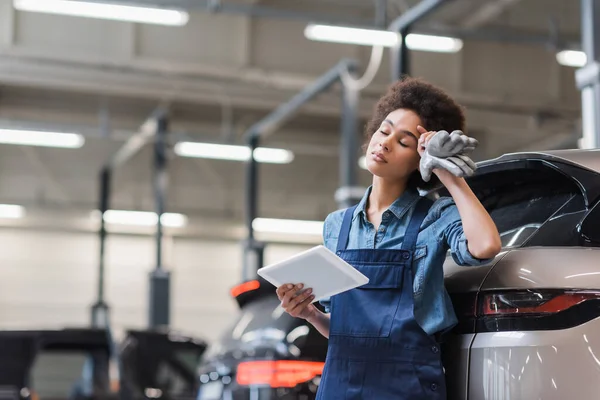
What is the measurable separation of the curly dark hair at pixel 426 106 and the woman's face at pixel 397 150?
4 centimetres

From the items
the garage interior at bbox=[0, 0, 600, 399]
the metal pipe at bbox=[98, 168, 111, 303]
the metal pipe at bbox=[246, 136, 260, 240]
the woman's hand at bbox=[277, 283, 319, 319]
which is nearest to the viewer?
the woman's hand at bbox=[277, 283, 319, 319]

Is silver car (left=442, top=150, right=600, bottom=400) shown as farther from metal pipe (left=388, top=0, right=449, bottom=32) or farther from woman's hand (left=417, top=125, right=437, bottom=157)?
metal pipe (left=388, top=0, right=449, bottom=32)

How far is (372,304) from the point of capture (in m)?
2.58

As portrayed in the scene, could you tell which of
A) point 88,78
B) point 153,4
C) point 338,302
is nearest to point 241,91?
point 88,78

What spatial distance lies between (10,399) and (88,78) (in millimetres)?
8482

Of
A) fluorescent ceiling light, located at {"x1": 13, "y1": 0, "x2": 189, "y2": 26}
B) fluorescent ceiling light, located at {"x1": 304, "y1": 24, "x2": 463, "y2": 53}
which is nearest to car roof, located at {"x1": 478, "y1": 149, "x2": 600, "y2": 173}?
fluorescent ceiling light, located at {"x1": 13, "y1": 0, "x2": 189, "y2": 26}

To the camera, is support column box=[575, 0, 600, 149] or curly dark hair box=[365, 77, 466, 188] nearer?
curly dark hair box=[365, 77, 466, 188]

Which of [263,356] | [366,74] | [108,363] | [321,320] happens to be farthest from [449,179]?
[366,74]

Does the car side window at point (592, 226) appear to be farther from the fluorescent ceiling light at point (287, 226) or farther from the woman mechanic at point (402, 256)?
the fluorescent ceiling light at point (287, 226)

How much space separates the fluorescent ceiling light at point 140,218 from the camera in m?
20.7

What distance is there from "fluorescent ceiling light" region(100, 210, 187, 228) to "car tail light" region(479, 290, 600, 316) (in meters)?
18.3

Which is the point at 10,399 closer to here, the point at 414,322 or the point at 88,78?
the point at 414,322

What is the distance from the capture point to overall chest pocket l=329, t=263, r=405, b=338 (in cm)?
254

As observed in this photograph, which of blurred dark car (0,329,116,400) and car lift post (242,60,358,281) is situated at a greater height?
car lift post (242,60,358,281)
